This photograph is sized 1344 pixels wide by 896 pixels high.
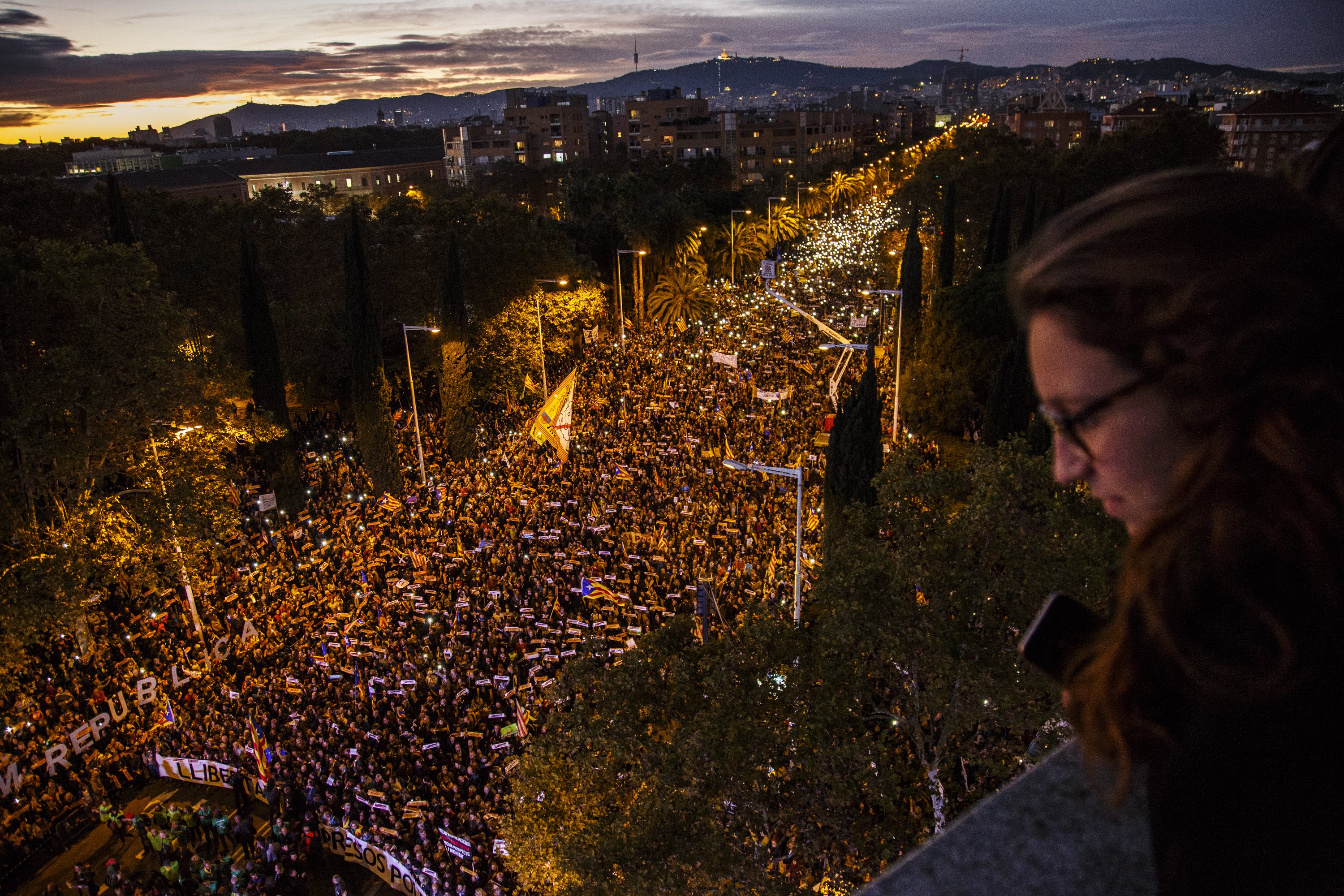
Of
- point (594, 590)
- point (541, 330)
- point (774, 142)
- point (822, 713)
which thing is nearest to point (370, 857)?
point (594, 590)

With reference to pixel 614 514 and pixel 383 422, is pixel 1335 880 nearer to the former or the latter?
pixel 614 514

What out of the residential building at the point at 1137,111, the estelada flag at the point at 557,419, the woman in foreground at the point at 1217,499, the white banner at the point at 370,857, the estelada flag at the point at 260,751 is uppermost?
the residential building at the point at 1137,111

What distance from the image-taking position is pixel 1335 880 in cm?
78

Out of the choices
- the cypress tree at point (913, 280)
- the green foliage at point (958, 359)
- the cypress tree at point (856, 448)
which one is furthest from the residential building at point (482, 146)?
the cypress tree at point (856, 448)

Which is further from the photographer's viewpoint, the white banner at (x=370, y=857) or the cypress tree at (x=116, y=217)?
the cypress tree at (x=116, y=217)

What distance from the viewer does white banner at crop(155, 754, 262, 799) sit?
15.1 m

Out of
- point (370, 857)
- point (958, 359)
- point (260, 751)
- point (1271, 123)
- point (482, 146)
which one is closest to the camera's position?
point (370, 857)

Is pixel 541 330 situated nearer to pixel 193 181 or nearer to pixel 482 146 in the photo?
pixel 193 181

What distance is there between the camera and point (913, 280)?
39188 millimetres

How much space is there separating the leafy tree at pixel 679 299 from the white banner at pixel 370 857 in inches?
1466

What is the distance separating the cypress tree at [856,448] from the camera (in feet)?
67.2

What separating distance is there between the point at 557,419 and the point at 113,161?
108648 mm

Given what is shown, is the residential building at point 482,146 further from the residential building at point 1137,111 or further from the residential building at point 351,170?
the residential building at point 1137,111

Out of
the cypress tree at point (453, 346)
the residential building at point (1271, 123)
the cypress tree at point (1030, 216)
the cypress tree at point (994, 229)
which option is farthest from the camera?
the residential building at point (1271, 123)
